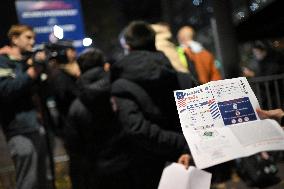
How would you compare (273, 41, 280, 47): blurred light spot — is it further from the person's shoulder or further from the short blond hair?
the person's shoulder

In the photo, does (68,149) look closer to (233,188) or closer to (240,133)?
(233,188)

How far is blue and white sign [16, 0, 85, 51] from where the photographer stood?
2.71 meters

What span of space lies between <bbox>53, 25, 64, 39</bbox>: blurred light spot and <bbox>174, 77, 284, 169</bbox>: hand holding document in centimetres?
163

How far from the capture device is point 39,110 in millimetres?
2443

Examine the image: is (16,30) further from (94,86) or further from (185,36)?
(185,36)

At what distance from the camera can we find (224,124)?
128 centimetres

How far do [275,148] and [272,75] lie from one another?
7.57 ft

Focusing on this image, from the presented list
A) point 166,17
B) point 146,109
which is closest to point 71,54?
point 146,109

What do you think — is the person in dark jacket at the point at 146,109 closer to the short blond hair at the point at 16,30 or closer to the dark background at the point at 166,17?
the short blond hair at the point at 16,30

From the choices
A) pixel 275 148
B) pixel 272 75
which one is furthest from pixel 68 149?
pixel 272 75

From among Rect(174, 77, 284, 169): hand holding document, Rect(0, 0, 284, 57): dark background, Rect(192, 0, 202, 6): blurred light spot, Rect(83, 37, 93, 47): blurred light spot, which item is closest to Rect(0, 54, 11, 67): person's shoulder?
Rect(83, 37, 93, 47): blurred light spot

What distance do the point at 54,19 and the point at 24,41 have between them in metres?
0.53

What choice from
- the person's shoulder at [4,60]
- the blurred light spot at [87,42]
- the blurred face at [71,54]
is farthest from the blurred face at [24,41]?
the blurred light spot at [87,42]

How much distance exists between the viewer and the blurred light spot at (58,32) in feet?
9.10
